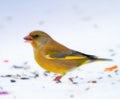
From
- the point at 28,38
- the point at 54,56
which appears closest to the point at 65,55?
Answer: the point at 54,56

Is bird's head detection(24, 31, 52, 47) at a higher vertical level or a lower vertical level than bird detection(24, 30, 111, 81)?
higher

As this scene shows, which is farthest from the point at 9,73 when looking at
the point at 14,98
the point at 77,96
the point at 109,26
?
the point at 109,26

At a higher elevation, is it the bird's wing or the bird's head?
the bird's head

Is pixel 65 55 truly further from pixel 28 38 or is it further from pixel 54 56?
pixel 28 38

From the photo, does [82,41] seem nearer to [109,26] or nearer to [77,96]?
[109,26]

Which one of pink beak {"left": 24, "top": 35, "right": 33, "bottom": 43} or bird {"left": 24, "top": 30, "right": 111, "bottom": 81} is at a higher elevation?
pink beak {"left": 24, "top": 35, "right": 33, "bottom": 43}
